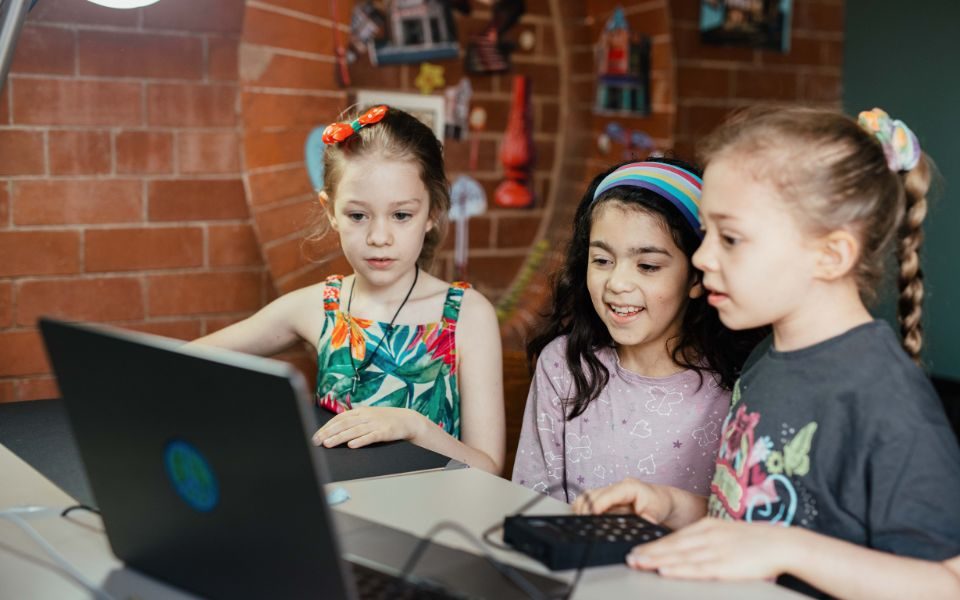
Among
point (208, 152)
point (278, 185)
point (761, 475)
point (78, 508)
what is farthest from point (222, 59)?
point (761, 475)

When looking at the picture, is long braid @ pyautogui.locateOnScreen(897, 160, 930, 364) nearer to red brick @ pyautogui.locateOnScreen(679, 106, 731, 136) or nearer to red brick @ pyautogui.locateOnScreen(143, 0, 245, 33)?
red brick @ pyautogui.locateOnScreen(143, 0, 245, 33)

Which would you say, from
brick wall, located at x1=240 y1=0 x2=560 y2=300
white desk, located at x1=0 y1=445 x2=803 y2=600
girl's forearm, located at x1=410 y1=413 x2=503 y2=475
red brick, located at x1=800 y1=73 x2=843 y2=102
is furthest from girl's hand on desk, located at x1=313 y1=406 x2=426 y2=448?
red brick, located at x1=800 y1=73 x2=843 y2=102

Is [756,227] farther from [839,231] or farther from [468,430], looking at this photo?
[468,430]

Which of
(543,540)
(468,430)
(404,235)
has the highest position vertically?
(404,235)

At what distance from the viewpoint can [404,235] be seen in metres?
1.75

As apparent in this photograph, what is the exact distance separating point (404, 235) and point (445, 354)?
0.71 ft

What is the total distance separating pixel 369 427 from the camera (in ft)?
4.73

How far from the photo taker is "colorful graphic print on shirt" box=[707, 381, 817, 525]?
1069 millimetres

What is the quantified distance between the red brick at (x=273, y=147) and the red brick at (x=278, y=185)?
2 centimetres

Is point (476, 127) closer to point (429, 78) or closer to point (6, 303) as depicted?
point (429, 78)

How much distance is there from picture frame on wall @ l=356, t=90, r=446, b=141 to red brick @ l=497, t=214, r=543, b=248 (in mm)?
328

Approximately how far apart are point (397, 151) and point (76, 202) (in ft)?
2.97

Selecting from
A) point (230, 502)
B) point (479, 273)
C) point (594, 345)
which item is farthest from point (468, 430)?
point (479, 273)

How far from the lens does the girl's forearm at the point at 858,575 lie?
3.10ft
